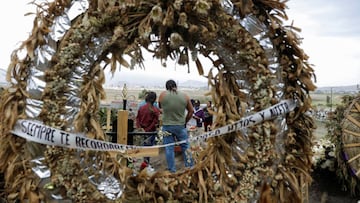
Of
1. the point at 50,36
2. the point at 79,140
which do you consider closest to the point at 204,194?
the point at 79,140

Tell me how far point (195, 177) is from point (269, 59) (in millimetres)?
754

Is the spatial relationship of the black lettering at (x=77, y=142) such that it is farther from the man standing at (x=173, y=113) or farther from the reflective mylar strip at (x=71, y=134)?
the man standing at (x=173, y=113)

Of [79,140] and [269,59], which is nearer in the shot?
[79,140]

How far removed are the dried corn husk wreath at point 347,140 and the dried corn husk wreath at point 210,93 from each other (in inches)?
127

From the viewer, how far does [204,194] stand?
221 centimetres

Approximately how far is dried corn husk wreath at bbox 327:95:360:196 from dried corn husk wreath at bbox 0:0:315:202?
3234 mm

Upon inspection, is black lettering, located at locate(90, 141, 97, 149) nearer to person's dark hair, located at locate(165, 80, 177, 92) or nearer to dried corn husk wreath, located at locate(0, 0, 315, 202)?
dried corn husk wreath, located at locate(0, 0, 315, 202)

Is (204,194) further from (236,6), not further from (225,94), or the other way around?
(236,6)

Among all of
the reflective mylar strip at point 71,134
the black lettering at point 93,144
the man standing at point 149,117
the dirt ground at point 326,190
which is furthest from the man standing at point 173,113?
the black lettering at point 93,144

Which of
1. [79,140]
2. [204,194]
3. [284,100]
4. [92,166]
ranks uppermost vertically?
[284,100]

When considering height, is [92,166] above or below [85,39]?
below

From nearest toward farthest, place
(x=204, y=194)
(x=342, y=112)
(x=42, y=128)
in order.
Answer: (x=42, y=128) → (x=204, y=194) → (x=342, y=112)

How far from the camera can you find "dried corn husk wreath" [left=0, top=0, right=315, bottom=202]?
212 centimetres

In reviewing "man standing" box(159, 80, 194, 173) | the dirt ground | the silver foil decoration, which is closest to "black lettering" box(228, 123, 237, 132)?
the silver foil decoration
